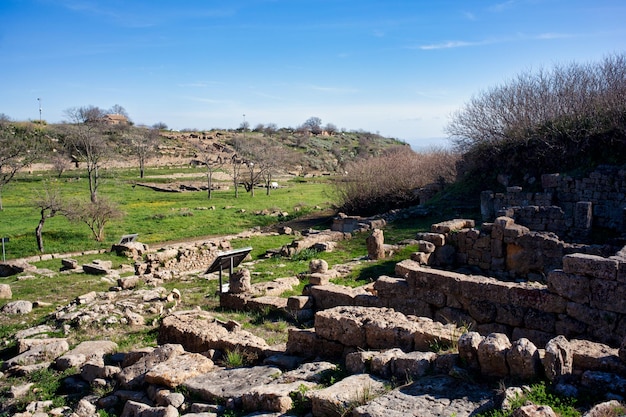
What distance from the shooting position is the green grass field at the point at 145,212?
2769cm

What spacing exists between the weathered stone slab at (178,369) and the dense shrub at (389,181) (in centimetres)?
2471

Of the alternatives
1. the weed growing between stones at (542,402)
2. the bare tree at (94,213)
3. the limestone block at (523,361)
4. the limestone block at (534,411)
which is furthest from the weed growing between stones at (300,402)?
the bare tree at (94,213)

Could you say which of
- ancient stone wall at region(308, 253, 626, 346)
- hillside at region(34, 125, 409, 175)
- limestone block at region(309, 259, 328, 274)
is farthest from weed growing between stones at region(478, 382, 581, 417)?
hillside at region(34, 125, 409, 175)

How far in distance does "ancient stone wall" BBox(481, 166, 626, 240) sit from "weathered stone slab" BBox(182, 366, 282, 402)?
1181cm

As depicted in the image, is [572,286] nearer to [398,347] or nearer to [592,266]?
[592,266]

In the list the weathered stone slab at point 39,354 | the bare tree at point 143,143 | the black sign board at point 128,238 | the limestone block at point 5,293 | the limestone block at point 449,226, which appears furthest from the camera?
the bare tree at point 143,143

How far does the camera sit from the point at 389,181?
33.0m

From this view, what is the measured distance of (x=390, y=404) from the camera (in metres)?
5.59

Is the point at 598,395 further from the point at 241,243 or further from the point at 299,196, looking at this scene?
the point at 299,196

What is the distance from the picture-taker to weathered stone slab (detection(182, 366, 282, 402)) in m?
7.13

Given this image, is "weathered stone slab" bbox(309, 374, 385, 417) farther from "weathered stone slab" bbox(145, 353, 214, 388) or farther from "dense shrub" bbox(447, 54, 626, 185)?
"dense shrub" bbox(447, 54, 626, 185)

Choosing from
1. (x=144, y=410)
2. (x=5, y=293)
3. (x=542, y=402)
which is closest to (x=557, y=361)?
(x=542, y=402)

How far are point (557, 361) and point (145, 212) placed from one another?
3478 cm

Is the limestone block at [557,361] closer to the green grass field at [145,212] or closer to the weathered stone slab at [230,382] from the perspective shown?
the weathered stone slab at [230,382]
